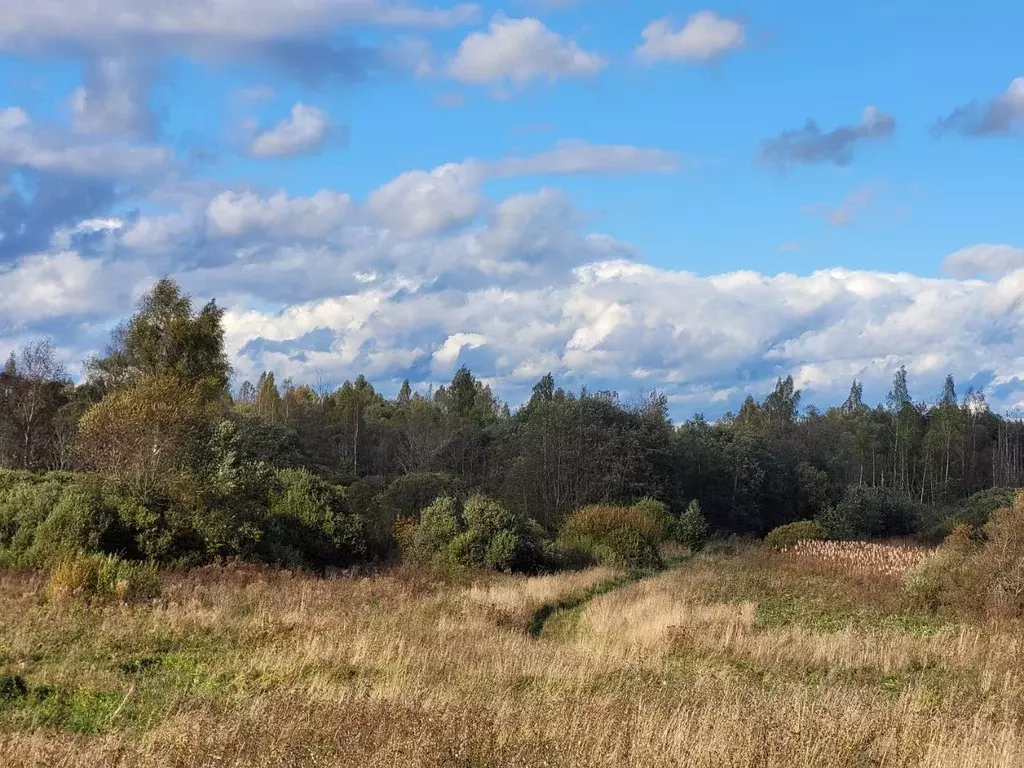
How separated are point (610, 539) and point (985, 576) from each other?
1662 cm

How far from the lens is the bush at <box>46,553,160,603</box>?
1723 centimetres

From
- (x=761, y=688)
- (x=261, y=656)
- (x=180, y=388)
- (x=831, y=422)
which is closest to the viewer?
(x=761, y=688)

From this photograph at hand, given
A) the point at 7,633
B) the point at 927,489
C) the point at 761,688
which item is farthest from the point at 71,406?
the point at 927,489

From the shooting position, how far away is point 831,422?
106812 millimetres

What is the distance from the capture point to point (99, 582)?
59.3 feet

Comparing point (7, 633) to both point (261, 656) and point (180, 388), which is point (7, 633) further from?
point (180, 388)

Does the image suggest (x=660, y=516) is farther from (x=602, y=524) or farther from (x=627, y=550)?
(x=627, y=550)

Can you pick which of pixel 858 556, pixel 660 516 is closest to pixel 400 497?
pixel 660 516

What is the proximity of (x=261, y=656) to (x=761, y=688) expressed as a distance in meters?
Result: 6.54

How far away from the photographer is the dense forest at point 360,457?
85.4ft

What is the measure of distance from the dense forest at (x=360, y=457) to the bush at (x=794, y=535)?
784 centimetres

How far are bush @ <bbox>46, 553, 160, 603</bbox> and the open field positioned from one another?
612 millimetres

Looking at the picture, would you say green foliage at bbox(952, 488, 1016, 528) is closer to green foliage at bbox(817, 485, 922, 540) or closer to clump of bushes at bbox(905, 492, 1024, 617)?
green foliage at bbox(817, 485, 922, 540)

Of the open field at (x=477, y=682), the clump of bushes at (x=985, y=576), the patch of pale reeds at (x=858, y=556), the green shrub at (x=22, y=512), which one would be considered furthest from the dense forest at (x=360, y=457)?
the clump of bushes at (x=985, y=576)
